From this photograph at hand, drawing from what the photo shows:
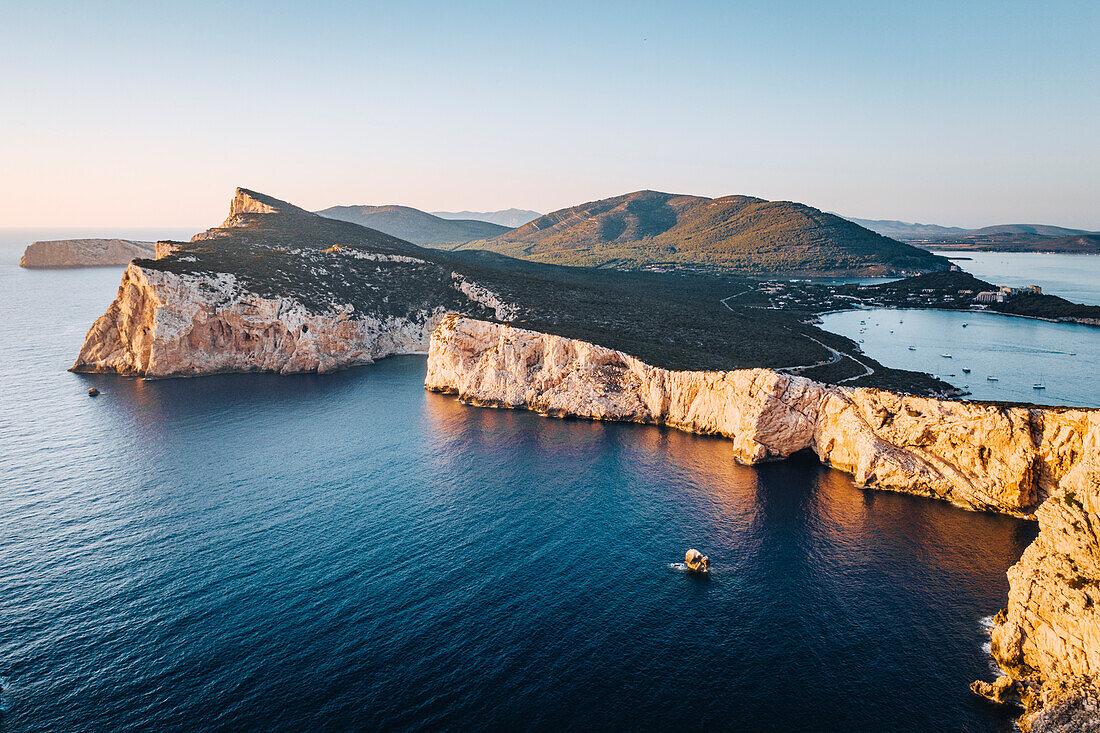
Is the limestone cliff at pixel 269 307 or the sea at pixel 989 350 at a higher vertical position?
the limestone cliff at pixel 269 307

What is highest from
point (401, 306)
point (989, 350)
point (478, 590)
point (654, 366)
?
point (401, 306)

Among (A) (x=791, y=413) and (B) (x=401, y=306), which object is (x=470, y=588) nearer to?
(A) (x=791, y=413)

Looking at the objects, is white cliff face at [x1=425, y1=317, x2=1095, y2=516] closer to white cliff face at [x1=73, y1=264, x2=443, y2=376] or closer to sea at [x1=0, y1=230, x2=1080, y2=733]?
sea at [x1=0, y1=230, x2=1080, y2=733]

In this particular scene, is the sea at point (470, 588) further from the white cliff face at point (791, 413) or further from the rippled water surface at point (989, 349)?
the rippled water surface at point (989, 349)

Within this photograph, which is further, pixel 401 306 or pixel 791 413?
pixel 401 306

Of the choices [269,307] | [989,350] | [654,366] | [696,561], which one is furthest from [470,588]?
[989,350]

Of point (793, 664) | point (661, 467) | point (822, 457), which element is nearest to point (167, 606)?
point (793, 664)

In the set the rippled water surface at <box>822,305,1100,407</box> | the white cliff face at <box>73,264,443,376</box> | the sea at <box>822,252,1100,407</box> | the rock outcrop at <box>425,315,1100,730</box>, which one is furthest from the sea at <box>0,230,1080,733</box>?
the sea at <box>822,252,1100,407</box>

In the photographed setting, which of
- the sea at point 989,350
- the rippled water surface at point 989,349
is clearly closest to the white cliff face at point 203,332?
the sea at point 989,350
